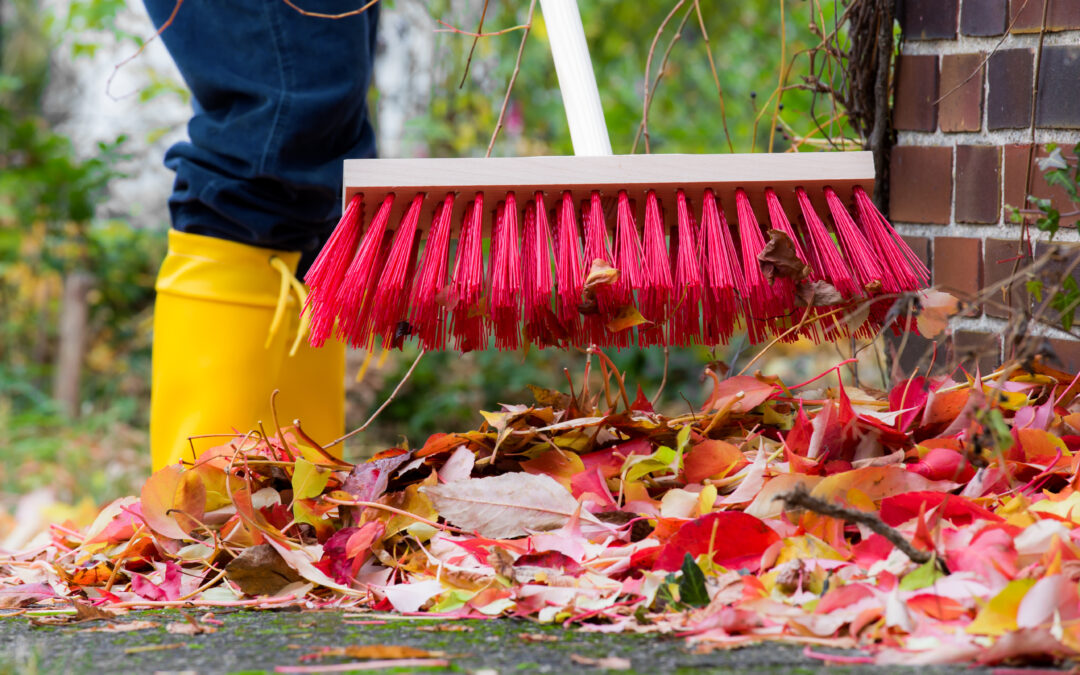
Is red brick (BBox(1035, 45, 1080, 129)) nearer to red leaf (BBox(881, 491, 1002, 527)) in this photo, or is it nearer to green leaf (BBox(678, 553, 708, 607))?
red leaf (BBox(881, 491, 1002, 527))

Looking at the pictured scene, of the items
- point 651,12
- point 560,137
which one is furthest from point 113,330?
point 651,12

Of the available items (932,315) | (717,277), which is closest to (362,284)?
(717,277)

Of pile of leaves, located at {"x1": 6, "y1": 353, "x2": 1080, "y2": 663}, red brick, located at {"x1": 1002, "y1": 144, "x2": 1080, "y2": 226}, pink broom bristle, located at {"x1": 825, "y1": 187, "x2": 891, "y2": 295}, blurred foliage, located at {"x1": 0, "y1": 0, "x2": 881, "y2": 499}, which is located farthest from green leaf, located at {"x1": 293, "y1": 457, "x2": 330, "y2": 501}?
blurred foliage, located at {"x1": 0, "y1": 0, "x2": 881, "y2": 499}

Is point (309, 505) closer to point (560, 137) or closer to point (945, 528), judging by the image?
point (945, 528)

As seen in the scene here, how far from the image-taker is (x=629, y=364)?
2949mm

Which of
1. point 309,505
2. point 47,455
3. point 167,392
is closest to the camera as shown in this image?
point 309,505

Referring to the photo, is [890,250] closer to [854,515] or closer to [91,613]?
[854,515]

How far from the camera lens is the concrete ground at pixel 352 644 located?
53cm

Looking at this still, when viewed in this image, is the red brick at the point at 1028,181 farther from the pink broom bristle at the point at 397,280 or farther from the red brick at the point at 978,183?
the pink broom bristle at the point at 397,280

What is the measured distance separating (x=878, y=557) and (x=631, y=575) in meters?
0.18

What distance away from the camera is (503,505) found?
0.79 meters

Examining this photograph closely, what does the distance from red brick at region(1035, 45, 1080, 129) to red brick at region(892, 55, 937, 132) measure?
0.15m

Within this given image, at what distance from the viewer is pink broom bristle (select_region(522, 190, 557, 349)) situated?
0.96 meters

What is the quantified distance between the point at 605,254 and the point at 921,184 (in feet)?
1.59
